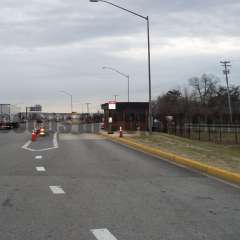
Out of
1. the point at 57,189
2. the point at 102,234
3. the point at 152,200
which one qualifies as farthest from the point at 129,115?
the point at 102,234

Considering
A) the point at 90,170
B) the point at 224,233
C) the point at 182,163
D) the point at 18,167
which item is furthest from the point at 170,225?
the point at 182,163

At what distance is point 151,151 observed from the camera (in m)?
25.5

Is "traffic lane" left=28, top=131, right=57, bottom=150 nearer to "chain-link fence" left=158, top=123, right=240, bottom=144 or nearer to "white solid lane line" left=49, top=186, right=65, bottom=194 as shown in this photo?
"white solid lane line" left=49, top=186, right=65, bottom=194

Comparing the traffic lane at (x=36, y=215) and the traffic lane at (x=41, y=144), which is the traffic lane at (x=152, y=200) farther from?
the traffic lane at (x=41, y=144)

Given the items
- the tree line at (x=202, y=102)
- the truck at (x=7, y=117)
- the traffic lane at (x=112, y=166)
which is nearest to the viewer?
the traffic lane at (x=112, y=166)

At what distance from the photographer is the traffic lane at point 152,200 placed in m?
8.33

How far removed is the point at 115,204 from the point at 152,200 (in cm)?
93

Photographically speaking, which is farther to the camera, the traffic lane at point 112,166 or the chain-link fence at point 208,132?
the chain-link fence at point 208,132

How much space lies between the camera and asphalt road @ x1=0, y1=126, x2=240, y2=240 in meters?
8.08

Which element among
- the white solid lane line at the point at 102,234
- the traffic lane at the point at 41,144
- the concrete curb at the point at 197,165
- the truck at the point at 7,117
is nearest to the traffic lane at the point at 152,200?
the white solid lane line at the point at 102,234

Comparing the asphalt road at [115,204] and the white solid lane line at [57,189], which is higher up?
the white solid lane line at [57,189]

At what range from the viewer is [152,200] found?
1106 cm

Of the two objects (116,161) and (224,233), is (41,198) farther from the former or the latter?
(116,161)

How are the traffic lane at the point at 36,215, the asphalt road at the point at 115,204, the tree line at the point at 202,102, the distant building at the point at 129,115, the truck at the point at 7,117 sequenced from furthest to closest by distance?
the tree line at the point at 202,102 < the truck at the point at 7,117 < the distant building at the point at 129,115 < the asphalt road at the point at 115,204 < the traffic lane at the point at 36,215
